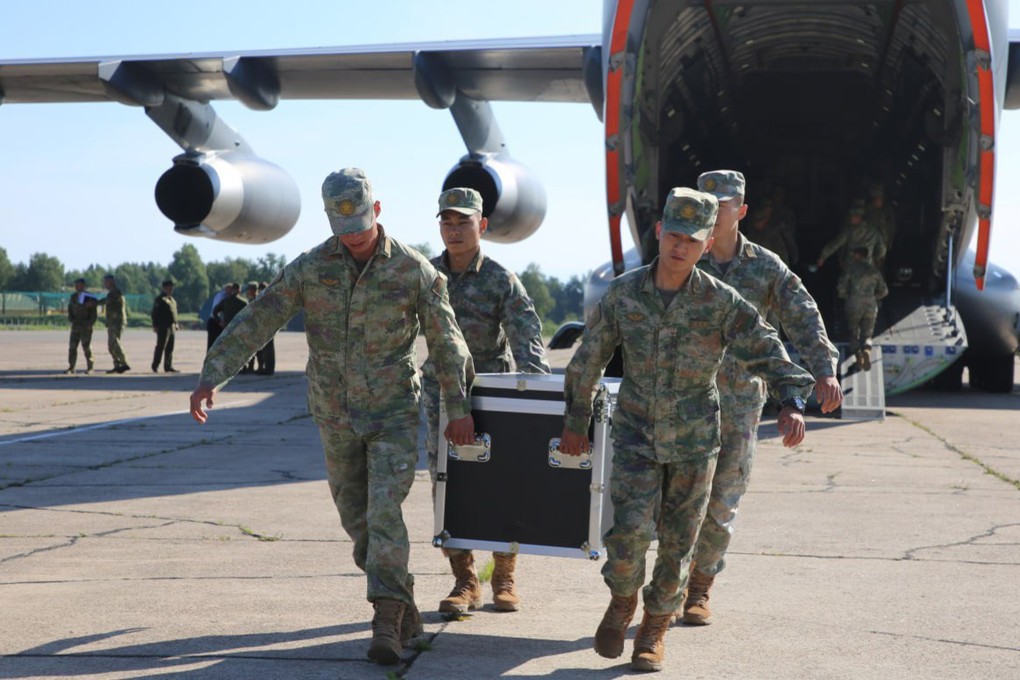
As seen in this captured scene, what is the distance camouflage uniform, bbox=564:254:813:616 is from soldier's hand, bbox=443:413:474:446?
0.37m

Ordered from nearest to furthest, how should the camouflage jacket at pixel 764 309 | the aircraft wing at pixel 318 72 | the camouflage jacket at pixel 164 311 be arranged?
the camouflage jacket at pixel 764 309
the aircraft wing at pixel 318 72
the camouflage jacket at pixel 164 311

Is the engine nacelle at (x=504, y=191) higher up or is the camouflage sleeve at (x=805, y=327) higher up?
the engine nacelle at (x=504, y=191)

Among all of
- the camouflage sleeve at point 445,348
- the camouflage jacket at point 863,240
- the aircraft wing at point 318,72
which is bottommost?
the camouflage sleeve at point 445,348

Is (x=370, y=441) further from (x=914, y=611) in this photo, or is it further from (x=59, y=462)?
(x=59, y=462)

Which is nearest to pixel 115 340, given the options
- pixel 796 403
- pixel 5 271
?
pixel 796 403

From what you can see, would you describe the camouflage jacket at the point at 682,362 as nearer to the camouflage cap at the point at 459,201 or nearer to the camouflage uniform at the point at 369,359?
the camouflage uniform at the point at 369,359

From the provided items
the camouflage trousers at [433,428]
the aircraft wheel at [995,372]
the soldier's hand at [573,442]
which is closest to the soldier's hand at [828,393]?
the soldier's hand at [573,442]

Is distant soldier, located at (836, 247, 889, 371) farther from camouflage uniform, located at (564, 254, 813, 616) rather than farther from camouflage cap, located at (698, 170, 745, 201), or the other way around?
camouflage uniform, located at (564, 254, 813, 616)

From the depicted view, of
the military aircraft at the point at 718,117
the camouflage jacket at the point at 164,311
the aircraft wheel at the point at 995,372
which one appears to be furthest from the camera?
the camouflage jacket at the point at 164,311

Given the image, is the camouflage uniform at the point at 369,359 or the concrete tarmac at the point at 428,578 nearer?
the concrete tarmac at the point at 428,578

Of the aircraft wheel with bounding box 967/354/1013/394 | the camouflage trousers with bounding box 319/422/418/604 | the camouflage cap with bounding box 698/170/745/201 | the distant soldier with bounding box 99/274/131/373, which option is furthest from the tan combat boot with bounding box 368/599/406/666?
the distant soldier with bounding box 99/274/131/373

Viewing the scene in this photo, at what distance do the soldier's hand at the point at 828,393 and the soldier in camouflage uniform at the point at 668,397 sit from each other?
0.59ft

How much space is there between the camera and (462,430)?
4184mm

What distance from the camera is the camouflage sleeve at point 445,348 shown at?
416 cm
